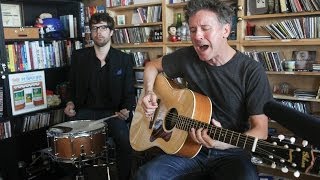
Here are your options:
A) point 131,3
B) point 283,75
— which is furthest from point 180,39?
point 283,75

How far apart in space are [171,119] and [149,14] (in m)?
1.64

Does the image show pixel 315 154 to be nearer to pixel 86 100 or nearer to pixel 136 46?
pixel 86 100

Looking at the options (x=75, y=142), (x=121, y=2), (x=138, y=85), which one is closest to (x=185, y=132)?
(x=75, y=142)

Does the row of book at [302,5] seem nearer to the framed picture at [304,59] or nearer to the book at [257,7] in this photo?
the book at [257,7]

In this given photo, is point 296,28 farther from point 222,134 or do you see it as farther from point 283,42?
point 222,134

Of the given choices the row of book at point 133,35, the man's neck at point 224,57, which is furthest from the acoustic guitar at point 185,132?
the row of book at point 133,35

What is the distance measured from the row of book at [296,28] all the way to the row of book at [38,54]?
6.17 ft

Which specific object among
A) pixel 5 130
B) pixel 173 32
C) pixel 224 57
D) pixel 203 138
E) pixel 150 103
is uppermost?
pixel 173 32

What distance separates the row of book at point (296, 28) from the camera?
7.22 ft

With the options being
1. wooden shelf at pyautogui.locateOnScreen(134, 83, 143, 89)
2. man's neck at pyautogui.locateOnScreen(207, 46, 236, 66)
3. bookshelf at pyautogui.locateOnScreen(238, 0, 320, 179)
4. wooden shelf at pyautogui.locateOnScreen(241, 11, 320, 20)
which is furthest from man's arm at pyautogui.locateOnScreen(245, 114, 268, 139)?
wooden shelf at pyautogui.locateOnScreen(134, 83, 143, 89)

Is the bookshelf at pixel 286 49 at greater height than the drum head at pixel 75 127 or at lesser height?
greater

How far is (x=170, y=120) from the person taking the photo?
1.63 meters

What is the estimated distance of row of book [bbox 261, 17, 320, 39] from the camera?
7.22 feet

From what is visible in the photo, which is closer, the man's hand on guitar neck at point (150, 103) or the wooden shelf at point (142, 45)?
the man's hand on guitar neck at point (150, 103)
